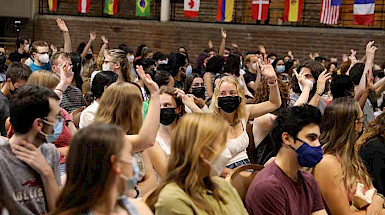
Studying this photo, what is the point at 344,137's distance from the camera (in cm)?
515

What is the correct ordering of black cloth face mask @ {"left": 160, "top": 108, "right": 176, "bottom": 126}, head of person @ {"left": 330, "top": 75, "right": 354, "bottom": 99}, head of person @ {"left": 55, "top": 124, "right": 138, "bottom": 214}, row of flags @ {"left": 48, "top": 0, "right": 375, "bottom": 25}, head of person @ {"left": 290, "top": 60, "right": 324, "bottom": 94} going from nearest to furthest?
head of person @ {"left": 55, "top": 124, "right": 138, "bottom": 214} < black cloth face mask @ {"left": 160, "top": 108, "right": 176, "bottom": 126} < head of person @ {"left": 330, "top": 75, "right": 354, "bottom": 99} < head of person @ {"left": 290, "top": 60, "right": 324, "bottom": 94} < row of flags @ {"left": 48, "top": 0, "right": 375, "bottom": 25}

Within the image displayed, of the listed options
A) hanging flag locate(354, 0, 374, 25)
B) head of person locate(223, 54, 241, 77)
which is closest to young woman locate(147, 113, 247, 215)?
head of person locate(223, 54, 241, 77)

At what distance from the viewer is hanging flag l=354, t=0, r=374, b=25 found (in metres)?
17.2

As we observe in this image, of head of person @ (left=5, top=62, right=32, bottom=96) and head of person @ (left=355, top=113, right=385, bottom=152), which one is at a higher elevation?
head of person @ (left=5, top=62, right=32, bottom=96)

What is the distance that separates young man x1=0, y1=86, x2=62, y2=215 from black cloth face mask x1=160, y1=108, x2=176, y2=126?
175 cm

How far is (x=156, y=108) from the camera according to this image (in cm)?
476

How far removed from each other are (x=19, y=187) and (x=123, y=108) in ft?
4.18

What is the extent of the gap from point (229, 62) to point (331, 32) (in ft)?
34.0

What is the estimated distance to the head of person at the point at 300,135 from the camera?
4.44 metres

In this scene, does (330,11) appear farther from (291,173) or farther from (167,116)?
(291,173)

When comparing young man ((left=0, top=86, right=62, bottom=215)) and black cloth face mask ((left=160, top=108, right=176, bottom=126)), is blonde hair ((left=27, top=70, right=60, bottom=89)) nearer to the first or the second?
black cloth face mask ((left=160, top=108, right=176, bottom=126))

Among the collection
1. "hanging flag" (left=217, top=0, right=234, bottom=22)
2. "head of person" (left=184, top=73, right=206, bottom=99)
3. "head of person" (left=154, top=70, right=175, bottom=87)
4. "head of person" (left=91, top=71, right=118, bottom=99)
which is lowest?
"head of person" (left=184, top=73, right=206, bottom=99)

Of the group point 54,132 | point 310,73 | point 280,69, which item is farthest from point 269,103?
point 280,69

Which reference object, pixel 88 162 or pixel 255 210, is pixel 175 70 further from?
pixel 88 162
